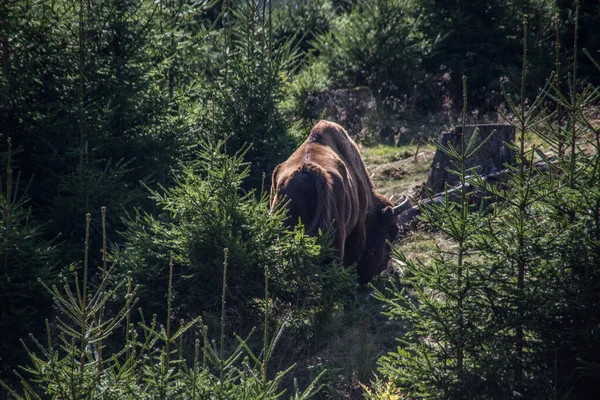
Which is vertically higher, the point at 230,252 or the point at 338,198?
the point at 338,198

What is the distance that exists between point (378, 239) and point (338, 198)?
1.46 meters

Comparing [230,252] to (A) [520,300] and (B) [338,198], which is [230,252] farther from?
(A) [520,300]

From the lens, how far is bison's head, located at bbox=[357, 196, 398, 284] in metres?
7.80

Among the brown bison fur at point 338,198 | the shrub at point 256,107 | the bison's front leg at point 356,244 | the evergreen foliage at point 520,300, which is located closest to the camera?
the evergreen foliage at point 520,300

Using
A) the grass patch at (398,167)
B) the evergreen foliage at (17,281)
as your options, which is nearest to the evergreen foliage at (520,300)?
the evergreen foliage at (17,281)

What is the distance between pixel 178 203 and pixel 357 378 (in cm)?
230

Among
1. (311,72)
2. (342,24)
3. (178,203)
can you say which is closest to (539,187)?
(178,203)

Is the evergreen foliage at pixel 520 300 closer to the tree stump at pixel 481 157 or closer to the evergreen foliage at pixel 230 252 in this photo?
the evergreen foliage at pixel 230 252

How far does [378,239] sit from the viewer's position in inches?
311

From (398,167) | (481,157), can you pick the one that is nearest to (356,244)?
(481,157)

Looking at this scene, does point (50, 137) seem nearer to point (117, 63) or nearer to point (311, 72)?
point (117, 63)

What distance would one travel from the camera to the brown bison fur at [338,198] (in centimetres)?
651

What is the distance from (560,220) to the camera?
3.99 meters

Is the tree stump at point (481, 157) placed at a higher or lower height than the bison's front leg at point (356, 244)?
higher
